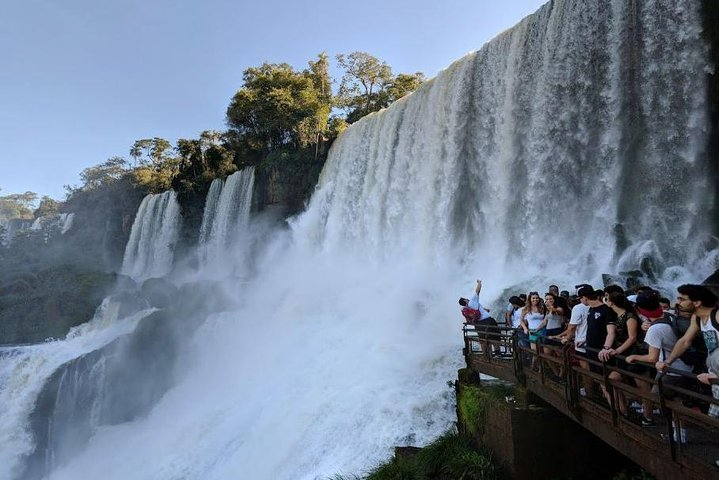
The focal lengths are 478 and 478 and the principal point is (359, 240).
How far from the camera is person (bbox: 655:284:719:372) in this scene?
4.03m

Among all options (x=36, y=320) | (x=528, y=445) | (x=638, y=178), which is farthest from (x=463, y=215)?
(x=36, y=320)

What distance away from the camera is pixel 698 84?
11.6 meters

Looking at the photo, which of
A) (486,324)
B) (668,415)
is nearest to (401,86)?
(486,324)

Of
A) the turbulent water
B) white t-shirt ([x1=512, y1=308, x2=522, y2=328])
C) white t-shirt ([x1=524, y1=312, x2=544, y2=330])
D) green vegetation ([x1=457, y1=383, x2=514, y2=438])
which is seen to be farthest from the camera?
the turbulent water

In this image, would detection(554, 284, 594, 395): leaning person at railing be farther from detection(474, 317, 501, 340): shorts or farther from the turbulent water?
the turbulent water

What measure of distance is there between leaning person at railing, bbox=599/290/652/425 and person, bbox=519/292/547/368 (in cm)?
193

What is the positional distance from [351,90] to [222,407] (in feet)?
117

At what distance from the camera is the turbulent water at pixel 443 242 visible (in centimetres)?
1173

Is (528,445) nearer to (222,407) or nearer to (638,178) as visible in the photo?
(638,178)

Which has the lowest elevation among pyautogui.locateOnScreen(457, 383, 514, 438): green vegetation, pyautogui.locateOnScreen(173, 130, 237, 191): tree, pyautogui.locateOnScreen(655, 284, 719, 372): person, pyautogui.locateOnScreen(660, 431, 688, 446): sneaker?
pyautogui.locateOnScreen(457, 383, 514, 438): green vegetation

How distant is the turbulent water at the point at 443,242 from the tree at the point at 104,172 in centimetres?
4627

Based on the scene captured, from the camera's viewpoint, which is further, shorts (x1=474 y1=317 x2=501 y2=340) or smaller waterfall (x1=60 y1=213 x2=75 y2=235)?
smaller waterfall (x1=60 y1=213 x2=75 y2=235)

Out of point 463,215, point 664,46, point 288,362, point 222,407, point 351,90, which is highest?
point 351,90

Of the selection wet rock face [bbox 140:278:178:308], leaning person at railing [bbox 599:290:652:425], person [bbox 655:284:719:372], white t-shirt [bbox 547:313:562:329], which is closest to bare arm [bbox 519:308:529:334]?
white t-shirt [bbox 547:313:562:329]
